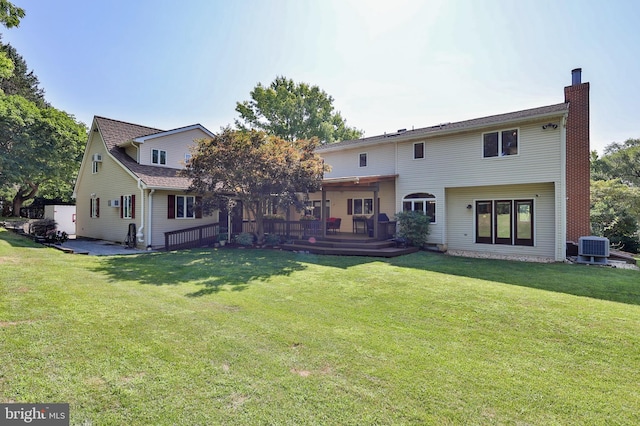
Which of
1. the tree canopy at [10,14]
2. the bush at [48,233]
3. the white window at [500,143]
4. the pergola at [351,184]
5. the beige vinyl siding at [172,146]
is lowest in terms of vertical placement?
the bush at [48,233]

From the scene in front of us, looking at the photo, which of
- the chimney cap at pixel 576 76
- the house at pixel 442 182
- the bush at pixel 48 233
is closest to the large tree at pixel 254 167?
the house at pixel 442 182

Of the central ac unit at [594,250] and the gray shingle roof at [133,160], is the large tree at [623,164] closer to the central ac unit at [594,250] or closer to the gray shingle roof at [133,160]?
the central ac unit at [594,250]

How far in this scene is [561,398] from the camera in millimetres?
2875

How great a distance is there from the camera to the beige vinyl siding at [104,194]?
49.8 feet

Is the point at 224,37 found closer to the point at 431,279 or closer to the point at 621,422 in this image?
the point at 431,279

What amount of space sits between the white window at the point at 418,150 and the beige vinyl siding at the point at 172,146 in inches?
445

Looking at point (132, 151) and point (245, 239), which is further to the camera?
point (132, 151)

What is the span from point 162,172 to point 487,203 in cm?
1534

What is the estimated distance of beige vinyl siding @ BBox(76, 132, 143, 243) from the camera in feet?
49.8

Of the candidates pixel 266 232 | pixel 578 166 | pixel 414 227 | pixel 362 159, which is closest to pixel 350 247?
pixel 414 227

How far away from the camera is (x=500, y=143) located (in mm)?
12438

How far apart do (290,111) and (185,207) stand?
17.7 m

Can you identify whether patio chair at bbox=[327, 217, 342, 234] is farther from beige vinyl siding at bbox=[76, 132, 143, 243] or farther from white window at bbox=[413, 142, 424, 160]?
beige vinyl siding at bbox=[76, 132, 143, 243]

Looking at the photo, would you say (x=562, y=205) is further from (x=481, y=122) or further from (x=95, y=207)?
(x=95, y=207)
